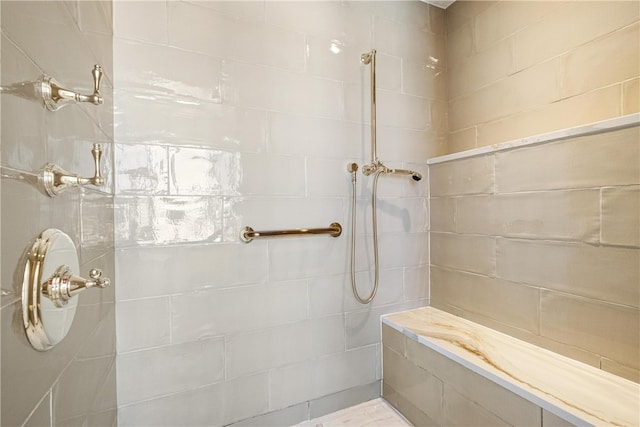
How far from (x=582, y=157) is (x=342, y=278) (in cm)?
112

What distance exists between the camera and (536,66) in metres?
1.38

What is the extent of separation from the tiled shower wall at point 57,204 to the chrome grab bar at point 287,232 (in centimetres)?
50

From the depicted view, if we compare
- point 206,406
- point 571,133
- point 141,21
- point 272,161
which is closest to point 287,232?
point 272,161

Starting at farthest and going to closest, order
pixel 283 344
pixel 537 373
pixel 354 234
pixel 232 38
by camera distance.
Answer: pixel 354 234 → pixel 283 344 → pixel 232 38 → pixel 537 373

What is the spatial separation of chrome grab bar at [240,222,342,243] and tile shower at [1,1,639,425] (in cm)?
4

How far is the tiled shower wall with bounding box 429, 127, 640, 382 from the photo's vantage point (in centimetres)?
100

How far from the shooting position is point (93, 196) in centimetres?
88

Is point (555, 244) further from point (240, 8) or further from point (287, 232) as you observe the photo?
point (240, 8)

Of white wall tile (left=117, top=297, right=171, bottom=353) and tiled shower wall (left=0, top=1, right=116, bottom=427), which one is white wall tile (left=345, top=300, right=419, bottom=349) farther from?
tiled shower wall (left=0, top=1, right=116, bottom=427)

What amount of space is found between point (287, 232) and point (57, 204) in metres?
0.85

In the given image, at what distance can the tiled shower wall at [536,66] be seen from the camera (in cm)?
112

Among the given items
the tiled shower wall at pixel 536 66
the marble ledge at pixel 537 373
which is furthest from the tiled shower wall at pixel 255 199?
the marble ledge at pixel 537 373

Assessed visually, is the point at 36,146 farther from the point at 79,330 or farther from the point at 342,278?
the point at 342,278

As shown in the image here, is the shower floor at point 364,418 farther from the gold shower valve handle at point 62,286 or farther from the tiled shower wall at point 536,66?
the tiled shower wall at point 536,66
